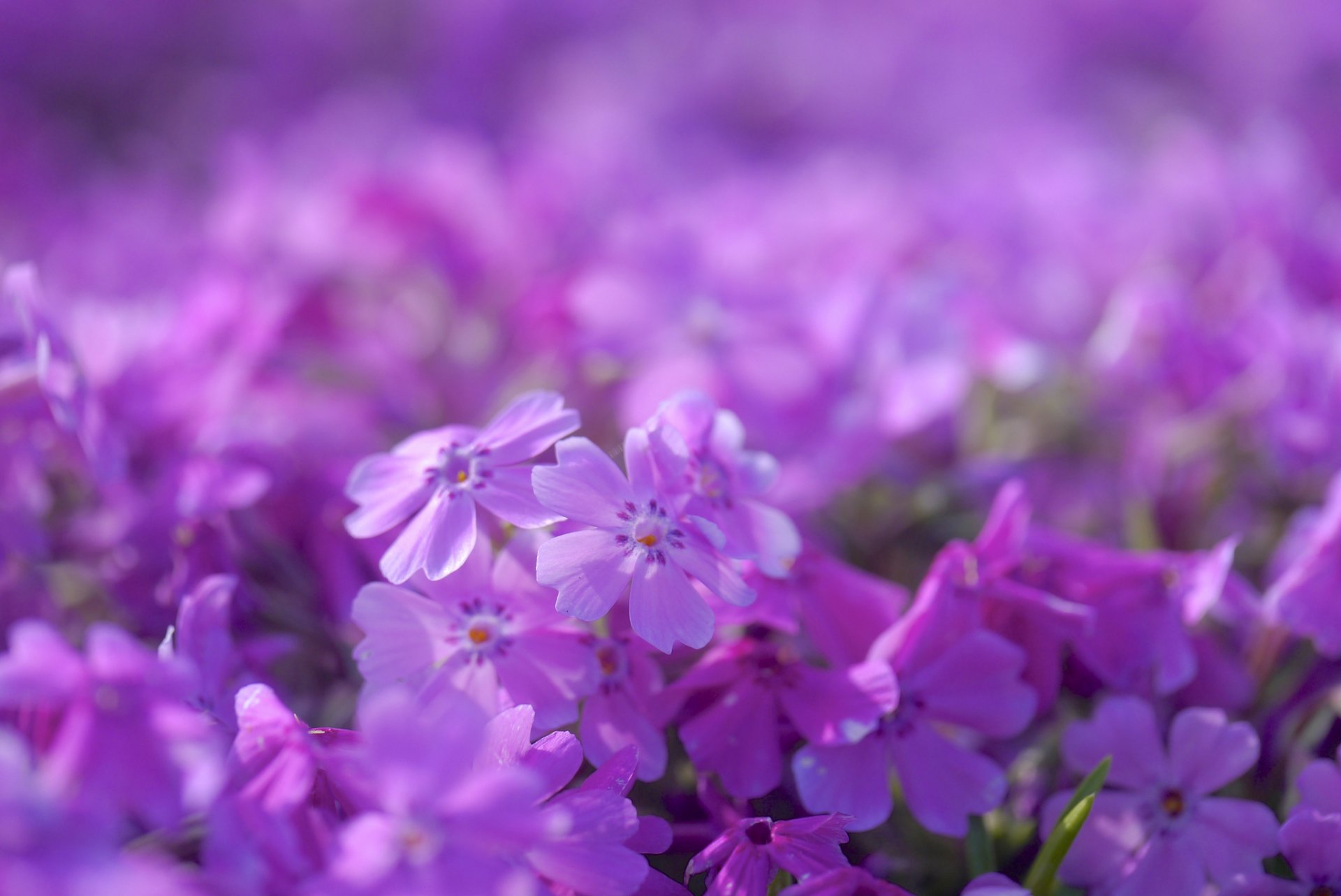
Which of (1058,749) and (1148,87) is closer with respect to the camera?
(1058,749)

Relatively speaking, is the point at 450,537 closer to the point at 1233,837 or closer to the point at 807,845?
the point at 807,845

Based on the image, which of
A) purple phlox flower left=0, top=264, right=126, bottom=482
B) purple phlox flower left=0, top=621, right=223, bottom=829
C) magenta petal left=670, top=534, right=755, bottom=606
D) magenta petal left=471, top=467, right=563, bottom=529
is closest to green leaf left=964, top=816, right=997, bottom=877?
magenta petal left=670, top=534, right=755, bottom=606

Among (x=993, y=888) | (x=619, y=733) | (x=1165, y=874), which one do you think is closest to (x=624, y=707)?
(x=619, y=733)

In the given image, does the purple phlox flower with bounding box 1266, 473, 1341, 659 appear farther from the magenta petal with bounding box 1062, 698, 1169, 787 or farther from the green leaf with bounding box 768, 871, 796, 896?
the green leaf with bounding box 768, 871, 796, 896

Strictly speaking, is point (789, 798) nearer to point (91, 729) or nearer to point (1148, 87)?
point (91, 729)

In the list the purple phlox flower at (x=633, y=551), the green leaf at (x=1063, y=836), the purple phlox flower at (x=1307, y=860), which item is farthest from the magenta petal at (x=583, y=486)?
the purple phlox flower at (x=1307, y=860)

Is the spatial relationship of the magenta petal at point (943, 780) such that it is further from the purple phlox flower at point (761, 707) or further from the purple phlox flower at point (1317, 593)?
the purple phlox flower at point (1317, 593)

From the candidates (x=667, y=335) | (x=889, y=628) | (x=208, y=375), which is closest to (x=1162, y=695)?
(x=889, y=628)
